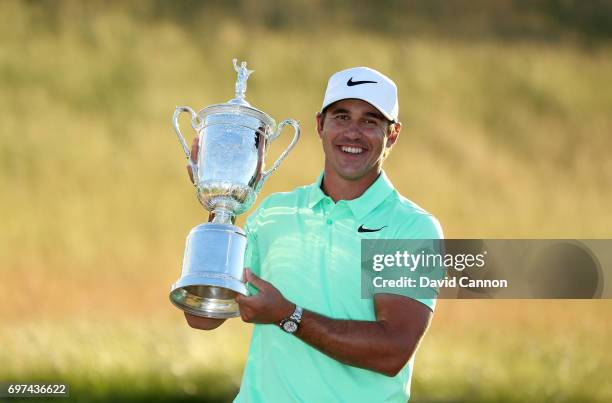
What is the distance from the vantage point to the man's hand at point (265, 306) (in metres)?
2.27

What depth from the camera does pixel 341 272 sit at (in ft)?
8.31

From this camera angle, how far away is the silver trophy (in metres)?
2.51

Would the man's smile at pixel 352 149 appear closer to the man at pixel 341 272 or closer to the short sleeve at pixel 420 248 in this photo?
the man at pixel 341 272

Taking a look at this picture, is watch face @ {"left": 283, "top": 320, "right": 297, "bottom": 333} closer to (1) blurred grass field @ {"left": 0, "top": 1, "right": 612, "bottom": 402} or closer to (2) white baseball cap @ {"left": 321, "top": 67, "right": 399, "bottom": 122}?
(2) white baseball cap @ {"left": 321, "top": 67, "right": 399, "bottom": 122}

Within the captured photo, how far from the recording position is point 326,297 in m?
2.52

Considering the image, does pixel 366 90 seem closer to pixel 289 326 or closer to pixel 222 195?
pixel 222 195

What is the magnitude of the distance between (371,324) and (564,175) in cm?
930

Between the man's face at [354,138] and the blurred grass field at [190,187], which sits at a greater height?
the blurred grass field at [190,187]

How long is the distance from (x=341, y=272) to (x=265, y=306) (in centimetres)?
33

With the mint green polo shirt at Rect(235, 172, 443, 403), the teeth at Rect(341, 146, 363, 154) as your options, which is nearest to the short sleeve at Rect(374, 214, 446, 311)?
the mint green polo shirt at Rect(235, 172, 443, 403)

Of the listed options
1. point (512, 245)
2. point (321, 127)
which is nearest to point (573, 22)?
point (512, 245)

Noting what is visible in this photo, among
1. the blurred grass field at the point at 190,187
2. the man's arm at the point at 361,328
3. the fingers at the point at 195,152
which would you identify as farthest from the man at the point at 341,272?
the blurred grass field at the point at 190,187

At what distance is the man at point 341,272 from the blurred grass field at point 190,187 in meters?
4.74

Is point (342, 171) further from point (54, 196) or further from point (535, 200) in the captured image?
point (535, 200)
